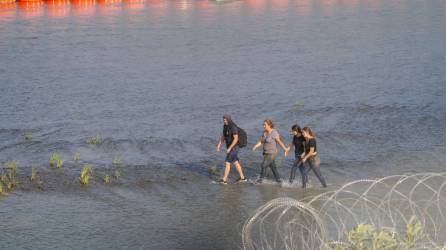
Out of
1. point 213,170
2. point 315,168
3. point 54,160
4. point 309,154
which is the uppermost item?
point 309,154

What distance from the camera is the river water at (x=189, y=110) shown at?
1502cm

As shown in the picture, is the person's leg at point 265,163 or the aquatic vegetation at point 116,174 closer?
the person's leg at point 265,163

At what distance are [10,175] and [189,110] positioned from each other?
8.62m

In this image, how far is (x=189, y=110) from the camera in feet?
82.4

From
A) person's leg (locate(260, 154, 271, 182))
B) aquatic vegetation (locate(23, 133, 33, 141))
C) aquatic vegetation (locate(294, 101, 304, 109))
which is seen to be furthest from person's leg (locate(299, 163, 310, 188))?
aquatic vegetation (locate(294, 101, 304, 109))

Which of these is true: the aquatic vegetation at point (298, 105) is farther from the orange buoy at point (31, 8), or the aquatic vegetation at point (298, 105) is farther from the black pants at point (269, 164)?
the orange buoy at point (31, 8)

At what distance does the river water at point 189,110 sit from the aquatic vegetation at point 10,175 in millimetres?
224

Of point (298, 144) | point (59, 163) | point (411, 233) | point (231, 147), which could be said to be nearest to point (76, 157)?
point (59, 163)

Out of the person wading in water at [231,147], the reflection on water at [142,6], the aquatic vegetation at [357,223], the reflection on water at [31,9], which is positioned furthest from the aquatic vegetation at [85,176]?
the reflection on water at [31,9]

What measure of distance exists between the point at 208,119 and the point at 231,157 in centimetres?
667

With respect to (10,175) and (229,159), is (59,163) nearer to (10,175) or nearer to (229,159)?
(10,175)

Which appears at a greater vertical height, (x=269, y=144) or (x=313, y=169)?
(x=269, y=144)

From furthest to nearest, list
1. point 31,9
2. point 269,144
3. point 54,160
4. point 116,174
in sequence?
point 31,9 → point 54,160 → point 116,174 → point 269,144

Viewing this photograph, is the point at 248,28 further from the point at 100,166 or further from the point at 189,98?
the point at 100,166
